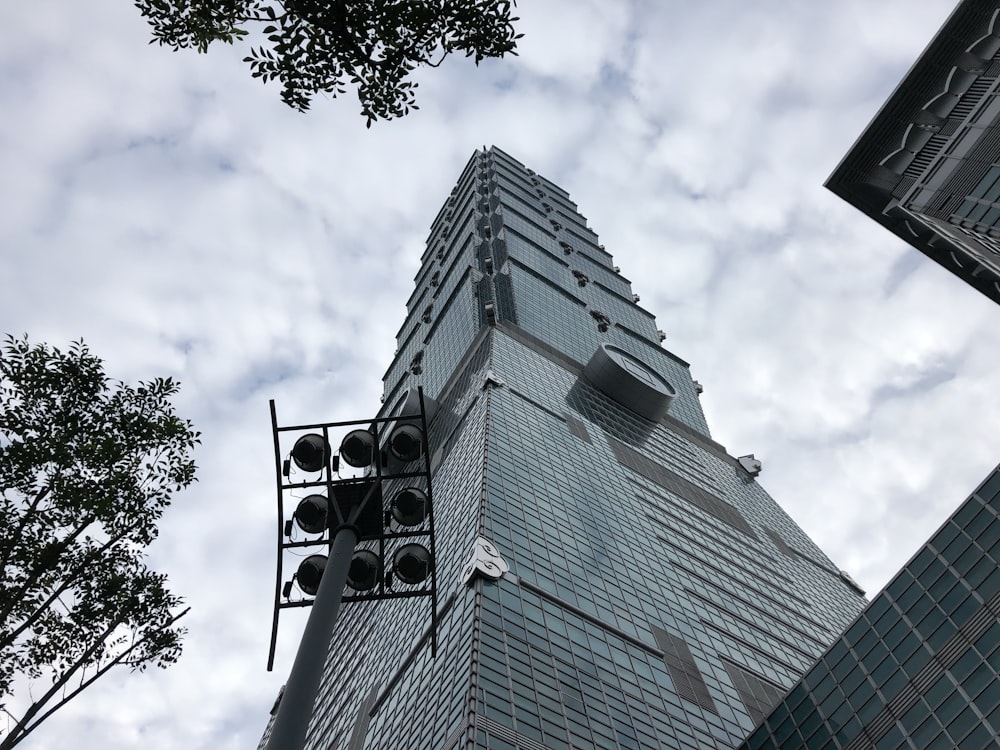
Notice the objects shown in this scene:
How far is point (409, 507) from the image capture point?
11492mm

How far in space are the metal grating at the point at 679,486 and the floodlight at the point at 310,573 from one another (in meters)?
75.4

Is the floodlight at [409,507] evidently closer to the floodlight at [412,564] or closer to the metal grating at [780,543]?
the floodlight at [412,564]

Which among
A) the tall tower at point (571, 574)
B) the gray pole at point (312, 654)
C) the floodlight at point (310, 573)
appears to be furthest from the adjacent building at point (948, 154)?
the gray pole at point (312, 654)

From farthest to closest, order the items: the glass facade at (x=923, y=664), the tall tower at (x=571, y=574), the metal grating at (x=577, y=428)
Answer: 1. the metal grating at (x=577, y=428)
2. the tall tower at (x=571, y=574)
3. the glass facade at (x=923, y=664)

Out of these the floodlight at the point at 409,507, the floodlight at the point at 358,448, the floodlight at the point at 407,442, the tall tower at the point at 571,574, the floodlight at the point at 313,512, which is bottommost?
the floodlight at the point at 409,507

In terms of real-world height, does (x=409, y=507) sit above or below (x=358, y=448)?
below

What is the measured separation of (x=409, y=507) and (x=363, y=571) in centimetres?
107

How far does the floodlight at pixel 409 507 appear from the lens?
37.5 feet

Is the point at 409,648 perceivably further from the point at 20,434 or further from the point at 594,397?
the point at 594,397

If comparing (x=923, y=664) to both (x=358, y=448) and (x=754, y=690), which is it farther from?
(x=358, y=448)

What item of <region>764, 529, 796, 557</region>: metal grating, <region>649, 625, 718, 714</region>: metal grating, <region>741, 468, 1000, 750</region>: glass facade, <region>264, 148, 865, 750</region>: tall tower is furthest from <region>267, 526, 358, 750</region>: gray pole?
<region>764, 529, 796, 557</region>: metal grating

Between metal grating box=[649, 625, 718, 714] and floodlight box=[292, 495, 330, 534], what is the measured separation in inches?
1582

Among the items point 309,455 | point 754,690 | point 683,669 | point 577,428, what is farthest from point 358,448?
point 577,428

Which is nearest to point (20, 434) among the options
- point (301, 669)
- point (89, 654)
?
point (89, 654)
